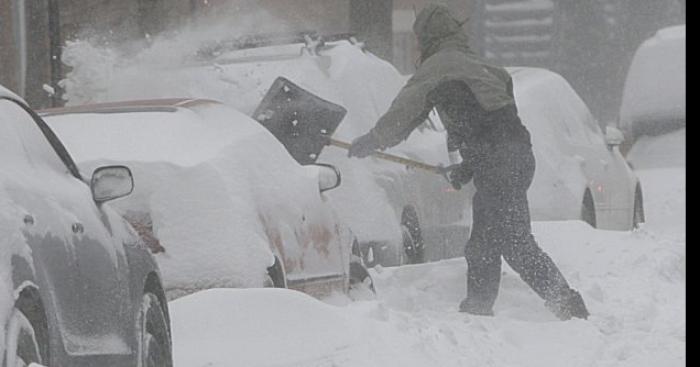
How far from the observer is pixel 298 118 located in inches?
414

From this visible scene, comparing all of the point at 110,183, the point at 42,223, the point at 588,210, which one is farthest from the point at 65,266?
the point at 588,210

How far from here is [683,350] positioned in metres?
8.12

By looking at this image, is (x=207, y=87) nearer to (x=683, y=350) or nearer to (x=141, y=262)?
(x=683, y=350)

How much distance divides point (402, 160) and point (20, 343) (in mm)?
6655

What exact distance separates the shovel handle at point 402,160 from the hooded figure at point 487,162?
649mm

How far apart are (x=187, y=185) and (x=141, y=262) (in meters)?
1.14

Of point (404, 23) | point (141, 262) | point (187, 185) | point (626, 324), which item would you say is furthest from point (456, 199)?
point (404, 23)

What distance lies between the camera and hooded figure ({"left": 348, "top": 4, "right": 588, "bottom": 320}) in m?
9.66

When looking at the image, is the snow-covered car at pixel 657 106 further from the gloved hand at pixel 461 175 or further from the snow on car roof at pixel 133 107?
the snow on car roof at pixel 133 107

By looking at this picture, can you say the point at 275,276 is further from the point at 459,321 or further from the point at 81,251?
the point at 81,251

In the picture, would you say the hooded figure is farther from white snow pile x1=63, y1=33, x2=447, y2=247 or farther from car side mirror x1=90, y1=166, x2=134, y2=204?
car side mirror x1=90, y1=166, x2=134, y2=204

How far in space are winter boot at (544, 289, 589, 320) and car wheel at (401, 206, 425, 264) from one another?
1.89m

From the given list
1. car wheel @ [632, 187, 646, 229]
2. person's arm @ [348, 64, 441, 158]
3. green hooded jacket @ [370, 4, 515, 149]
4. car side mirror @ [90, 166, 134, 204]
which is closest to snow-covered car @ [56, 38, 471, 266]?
person's arm @ [348, 64, 441, 158]

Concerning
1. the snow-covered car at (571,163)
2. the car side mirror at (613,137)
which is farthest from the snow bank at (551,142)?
the car side mirror at (613,137)
